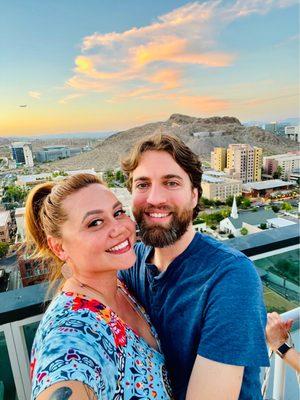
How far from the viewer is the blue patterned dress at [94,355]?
45 centimetres

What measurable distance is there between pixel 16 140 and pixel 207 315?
4643 millimetres

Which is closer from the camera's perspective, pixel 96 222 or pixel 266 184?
pixel 96 222

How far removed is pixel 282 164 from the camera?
53.4ft

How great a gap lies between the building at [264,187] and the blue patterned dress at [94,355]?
16220 millimetres

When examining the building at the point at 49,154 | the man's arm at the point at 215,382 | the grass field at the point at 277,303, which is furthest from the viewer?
the building at the point at 49,154

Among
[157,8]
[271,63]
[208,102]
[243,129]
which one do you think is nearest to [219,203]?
[243,129]

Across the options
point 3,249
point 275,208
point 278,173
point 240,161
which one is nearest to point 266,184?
point 278,173

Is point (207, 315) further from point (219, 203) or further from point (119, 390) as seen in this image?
point (219, 203)

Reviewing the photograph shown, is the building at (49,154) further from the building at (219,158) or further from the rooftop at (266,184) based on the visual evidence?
the rooftop at (266,184)

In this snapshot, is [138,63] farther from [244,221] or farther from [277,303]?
[277,303]

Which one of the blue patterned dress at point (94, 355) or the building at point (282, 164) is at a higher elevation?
the blue patterned dress at point (94, 355)

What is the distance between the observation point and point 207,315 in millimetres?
626

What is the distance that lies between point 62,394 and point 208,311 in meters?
0.33

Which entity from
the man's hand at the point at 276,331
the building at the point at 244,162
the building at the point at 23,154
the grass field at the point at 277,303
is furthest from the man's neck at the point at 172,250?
the building at the point at 244,162
